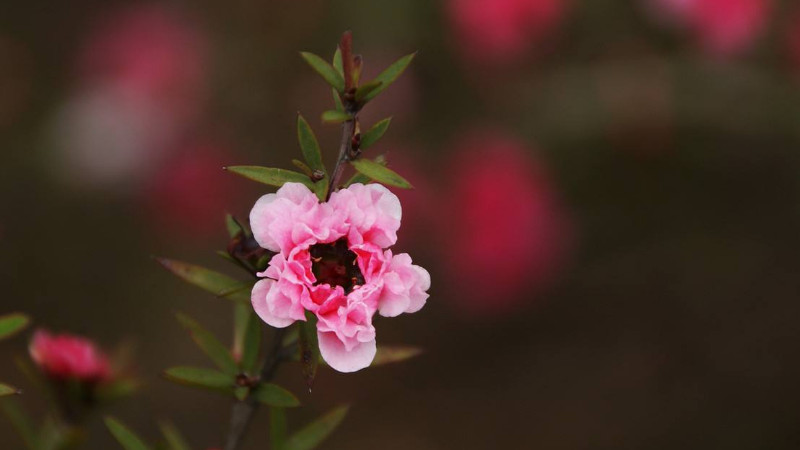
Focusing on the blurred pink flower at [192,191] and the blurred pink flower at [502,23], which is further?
the blurred pink flower at [192,191]

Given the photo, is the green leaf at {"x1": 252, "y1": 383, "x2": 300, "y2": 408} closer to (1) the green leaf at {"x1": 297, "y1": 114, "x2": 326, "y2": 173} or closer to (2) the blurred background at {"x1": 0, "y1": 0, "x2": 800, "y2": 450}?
(1) the green leaf at {"x1": 297, "y1": 114, "x2": 326, "y2": 173}

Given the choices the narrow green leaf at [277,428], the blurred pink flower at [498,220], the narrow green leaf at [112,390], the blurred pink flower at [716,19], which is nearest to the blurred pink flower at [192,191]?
the blurred pink flower at [498,220]

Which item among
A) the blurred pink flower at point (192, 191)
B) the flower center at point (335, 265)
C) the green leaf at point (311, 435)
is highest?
the flower center at point (335, 265)

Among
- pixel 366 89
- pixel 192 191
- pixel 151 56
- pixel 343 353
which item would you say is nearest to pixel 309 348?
pixel 343 353

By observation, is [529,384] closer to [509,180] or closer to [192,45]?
[509,180]

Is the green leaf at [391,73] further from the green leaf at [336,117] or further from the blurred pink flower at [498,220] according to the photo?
the blurred pink flower at [498,220]

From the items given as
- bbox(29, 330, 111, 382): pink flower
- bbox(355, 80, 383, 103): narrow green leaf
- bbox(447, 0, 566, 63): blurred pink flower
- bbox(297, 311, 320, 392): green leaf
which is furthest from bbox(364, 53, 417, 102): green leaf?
bbox(447, 0, 566, 63): blurred pink flower

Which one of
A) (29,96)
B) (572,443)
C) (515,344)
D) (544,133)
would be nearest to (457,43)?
(544,133)
